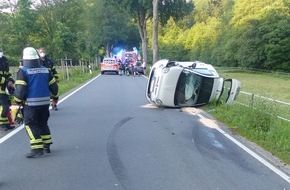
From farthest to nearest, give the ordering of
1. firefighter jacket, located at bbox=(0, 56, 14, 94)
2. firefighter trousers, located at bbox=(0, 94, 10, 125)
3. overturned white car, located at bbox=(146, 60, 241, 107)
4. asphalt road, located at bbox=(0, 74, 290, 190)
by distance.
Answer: overturned white car, located at bbox=(146, 60, 241, 107)
firefighter trousers, located at bbox=(0, 94, 10, 125)
firefighter jacket, located at bbox=(0, 56, 14, 94)
asphalt road, located at bbox=(0, 74, 290, 190)

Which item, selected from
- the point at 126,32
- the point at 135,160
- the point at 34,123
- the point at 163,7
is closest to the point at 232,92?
the point at 135,160

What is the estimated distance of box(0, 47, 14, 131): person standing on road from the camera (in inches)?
349

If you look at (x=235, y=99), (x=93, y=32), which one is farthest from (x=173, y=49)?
(x=235, y=99)

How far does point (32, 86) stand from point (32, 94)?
5.6 inches

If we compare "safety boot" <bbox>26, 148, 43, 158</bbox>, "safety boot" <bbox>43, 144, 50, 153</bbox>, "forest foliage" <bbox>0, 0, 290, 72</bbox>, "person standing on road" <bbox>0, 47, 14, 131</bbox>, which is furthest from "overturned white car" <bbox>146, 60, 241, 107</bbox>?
"forest foliage" <bbox>0, 0, 290, 72</bbox>

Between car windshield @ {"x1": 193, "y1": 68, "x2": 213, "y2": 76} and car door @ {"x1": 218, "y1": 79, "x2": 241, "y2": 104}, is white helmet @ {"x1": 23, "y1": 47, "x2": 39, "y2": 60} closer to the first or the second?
car windshield @ {"x1": 193, "y1": 68, "x2": 213, "y2": 76}

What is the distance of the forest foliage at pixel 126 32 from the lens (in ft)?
93.5

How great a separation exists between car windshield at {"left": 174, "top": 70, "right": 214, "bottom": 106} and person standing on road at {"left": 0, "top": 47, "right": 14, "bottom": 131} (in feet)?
18.7

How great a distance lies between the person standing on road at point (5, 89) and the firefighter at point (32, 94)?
238cm

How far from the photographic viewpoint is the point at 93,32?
219 ft

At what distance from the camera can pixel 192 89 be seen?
13.1 meters

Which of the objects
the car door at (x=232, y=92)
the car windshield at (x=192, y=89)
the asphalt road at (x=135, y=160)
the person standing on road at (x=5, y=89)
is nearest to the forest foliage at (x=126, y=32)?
the car windshield at (x=192, y=89)

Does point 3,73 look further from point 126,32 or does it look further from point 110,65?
point 126,32

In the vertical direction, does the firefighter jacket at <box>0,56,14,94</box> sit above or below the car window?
above
